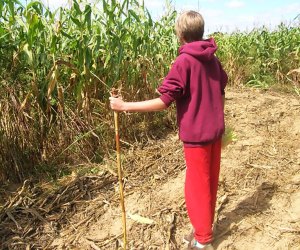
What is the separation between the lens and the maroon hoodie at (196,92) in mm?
2211

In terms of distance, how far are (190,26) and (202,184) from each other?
36.1 inches

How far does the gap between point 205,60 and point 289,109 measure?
306 cm

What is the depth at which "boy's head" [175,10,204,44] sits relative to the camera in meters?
2.20

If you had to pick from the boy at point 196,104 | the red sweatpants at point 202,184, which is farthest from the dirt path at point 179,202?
the boy at point 196,104

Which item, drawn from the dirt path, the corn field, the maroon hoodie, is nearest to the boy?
the maroon hoodie

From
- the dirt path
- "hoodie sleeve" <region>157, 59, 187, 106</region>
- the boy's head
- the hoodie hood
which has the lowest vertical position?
the dirt path

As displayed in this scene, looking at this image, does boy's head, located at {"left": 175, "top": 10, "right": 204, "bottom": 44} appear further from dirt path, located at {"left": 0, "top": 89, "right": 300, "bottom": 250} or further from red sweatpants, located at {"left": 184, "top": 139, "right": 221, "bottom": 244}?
dirt path, located at {"left": 0, "top": 89, "right": 300, "bottom": 250}

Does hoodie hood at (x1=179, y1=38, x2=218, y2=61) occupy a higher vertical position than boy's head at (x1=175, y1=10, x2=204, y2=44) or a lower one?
lower

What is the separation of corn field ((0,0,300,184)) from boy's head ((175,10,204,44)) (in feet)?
4.83

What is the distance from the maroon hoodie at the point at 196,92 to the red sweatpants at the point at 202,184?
8 centimetres

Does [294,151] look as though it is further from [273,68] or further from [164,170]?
[273,68]

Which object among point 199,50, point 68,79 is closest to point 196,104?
point 199,50

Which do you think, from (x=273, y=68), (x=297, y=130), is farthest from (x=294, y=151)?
(x=273, y=68)

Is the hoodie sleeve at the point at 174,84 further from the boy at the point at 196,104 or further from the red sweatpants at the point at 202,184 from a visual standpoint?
the red sweatpants at the point at 202,184
